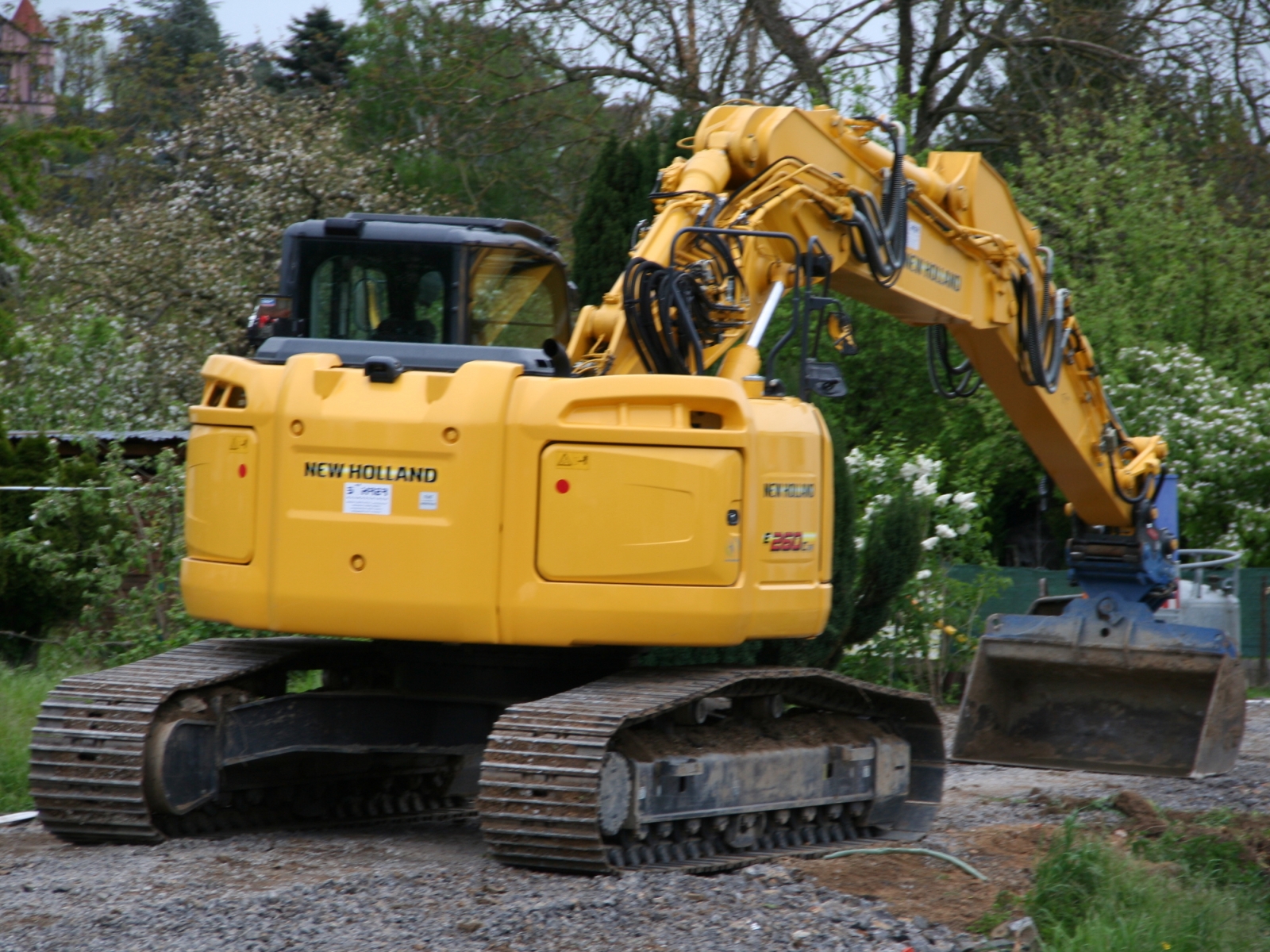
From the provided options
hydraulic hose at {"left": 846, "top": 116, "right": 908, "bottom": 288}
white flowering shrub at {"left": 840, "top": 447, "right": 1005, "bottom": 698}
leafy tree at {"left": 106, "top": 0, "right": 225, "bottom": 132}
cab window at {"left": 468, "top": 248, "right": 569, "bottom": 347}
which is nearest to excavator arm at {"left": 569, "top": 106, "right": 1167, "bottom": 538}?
hydraulic hose at {"left": 846, "top": 116, "right": 908, "bottom": 288}

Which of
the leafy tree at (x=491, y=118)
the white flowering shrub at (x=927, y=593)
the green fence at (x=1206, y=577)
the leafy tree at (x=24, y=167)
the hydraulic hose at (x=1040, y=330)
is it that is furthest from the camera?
the leafy tree at (x=491, y=118)

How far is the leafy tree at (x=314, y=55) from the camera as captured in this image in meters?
40.6

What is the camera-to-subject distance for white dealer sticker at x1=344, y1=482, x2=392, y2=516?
20.0ft

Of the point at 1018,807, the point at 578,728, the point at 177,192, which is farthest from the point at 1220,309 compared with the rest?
the point at 578,728

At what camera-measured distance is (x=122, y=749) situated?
619 cm

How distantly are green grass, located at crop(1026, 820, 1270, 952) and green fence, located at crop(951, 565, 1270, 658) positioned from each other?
9225mm

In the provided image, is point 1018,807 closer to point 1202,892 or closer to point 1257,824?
point 1257,824

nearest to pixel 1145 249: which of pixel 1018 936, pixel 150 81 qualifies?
pixel 1018 936

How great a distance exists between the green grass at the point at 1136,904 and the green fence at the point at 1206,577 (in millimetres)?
9225

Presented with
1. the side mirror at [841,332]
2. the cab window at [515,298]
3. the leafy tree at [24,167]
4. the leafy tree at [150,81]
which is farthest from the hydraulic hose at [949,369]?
the leafy tree at [150,81]

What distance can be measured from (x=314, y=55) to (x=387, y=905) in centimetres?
3923

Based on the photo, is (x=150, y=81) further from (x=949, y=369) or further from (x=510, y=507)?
(x=510, y=507)

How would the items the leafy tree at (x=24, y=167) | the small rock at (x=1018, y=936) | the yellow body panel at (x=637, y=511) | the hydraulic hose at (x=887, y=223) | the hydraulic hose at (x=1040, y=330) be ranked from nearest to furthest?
the small rock at (x=1018, y=936) < the yellow body panel at (x=637, y=511) < the hydraulic hose at (x=887, y=223) < the hydraulic hose at (x=1040, y=330) < the leafy tree at (x=24, y=167)

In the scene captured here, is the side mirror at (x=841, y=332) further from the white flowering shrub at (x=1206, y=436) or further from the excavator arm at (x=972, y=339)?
the white flowering shrub at (x=1206, y=436)
